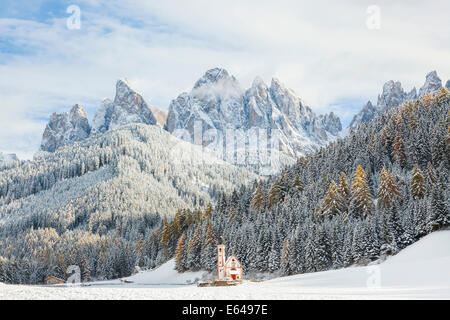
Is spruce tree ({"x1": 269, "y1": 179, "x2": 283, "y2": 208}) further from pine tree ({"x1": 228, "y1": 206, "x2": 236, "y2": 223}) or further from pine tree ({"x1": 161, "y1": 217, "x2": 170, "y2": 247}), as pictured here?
pine tree ({"x1": 161, "y1": 217, "x2": 170, "y2": 247})

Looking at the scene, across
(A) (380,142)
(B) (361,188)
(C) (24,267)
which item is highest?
(A) (380,142)

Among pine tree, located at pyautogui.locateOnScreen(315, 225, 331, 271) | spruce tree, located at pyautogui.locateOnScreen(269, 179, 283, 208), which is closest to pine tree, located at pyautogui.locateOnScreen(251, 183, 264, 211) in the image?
spruce tree, located at pyautogui.locateOnScreen(269, 179, 283, 208)

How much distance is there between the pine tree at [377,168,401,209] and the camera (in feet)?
219

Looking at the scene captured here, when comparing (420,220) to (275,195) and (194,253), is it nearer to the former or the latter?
(275,195)

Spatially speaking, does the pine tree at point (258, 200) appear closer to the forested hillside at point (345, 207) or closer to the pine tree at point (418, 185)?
the forested hillside at point (345, 207)

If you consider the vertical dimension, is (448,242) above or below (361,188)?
below

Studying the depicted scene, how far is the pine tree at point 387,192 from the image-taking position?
6681cm

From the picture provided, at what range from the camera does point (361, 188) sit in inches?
2793

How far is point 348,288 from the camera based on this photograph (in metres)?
30.1

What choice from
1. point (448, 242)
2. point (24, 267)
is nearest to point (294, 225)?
point (448, 242)

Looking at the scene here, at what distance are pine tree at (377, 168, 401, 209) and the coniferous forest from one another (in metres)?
0.16

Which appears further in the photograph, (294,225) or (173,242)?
(173,242)
